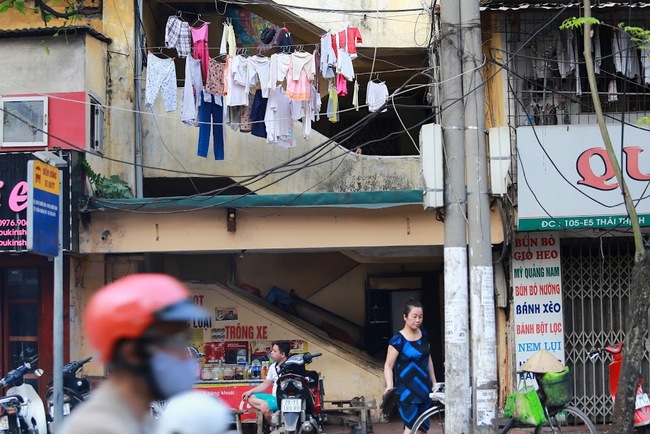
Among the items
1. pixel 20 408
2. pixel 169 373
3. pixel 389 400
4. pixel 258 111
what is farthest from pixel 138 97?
pixel 169 373

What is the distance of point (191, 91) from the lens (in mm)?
12508

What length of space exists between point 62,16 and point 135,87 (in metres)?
1.41

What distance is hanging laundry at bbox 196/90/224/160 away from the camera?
12.8 m

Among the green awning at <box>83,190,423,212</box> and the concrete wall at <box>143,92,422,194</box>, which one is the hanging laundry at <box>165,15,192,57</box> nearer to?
the concrete wall at <box>143,92,422,194</box>

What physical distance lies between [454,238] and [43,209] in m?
4.04

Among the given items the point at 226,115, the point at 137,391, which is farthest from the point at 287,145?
the point at 137,391

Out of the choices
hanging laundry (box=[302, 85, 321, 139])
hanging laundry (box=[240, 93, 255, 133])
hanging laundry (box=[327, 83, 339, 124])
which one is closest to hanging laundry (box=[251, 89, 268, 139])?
hanging laundry (box=[240, 93, 255, 133])

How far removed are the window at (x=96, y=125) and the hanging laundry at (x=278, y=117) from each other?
93.7 inches

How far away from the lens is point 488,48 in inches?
473

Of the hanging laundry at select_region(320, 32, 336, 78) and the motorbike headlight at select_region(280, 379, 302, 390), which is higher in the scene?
the hanging laundry at select_region(320, 32, 336, 78)

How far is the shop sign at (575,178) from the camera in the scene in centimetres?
1151

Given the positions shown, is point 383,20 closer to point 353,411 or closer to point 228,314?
point 228,314

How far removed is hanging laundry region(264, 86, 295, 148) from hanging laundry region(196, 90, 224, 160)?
0.74m

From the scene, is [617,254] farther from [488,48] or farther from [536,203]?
[488,48]
